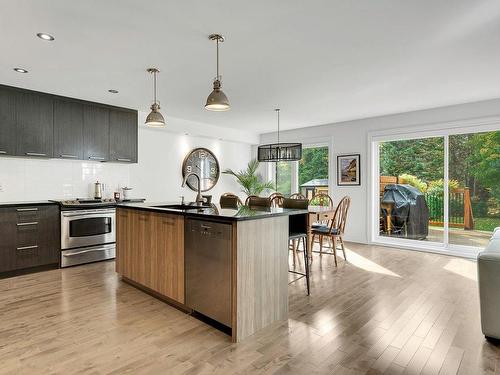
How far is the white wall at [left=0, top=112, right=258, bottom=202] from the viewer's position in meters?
4.48

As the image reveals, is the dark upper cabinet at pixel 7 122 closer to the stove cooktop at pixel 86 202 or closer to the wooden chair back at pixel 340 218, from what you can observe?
the stove cooktop at pixel 86 202

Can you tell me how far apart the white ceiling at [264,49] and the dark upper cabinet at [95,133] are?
0.26 m

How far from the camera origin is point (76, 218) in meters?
4.39

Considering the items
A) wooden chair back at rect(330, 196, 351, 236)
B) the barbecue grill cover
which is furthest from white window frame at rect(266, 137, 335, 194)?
wooden chair back at rect(330, 196, 351, 236)

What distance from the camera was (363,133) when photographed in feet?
19.9

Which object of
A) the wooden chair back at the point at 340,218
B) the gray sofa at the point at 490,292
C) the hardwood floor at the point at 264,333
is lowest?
the hardwood floor at the point at 264,333

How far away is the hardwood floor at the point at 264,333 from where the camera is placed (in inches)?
79.4

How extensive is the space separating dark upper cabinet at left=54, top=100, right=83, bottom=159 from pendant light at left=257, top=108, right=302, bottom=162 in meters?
2.93

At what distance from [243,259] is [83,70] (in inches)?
113

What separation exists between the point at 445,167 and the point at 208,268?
4.66 m

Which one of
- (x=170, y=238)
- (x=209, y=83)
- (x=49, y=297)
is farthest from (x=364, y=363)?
(x=209, y=83)

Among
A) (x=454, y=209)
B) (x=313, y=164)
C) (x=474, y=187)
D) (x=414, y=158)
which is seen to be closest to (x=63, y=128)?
(x=313, y=164)

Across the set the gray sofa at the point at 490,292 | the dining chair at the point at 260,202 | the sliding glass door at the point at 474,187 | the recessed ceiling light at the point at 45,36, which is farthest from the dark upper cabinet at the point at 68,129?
the sliding glass door at the point at 474,187

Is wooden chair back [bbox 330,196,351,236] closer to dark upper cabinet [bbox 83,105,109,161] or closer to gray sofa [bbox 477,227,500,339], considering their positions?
gray sofa [bbox 477,227,500,339]
